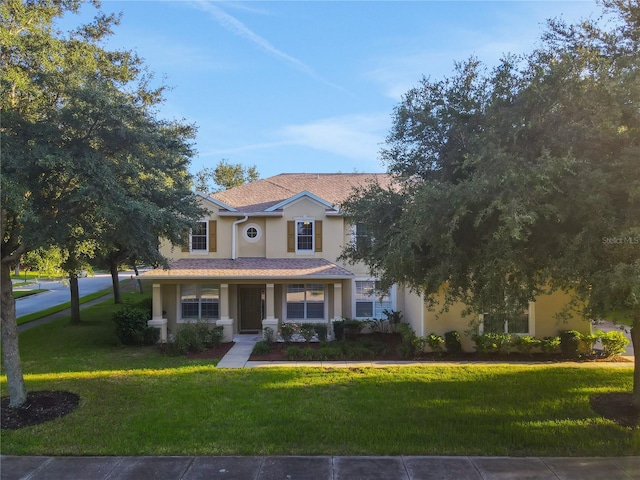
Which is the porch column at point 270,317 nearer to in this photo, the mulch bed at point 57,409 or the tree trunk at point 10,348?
the mulch bed at point 57,409

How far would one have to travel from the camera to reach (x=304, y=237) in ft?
60.2

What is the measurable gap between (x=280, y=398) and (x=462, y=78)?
23.2 ft

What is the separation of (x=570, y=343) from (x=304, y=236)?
1020cm

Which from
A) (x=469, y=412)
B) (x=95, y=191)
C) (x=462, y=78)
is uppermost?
(x=462, y=78)

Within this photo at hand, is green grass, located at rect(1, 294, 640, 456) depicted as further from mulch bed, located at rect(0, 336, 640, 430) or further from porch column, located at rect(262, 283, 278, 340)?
porch column, located at rect(262, 283, 278, 340)

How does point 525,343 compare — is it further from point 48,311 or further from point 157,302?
point 48,311

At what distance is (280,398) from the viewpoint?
29.8 ft

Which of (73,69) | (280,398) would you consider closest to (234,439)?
(280,398)

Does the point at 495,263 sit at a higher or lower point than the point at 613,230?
lower

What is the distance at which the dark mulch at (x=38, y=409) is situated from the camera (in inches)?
304

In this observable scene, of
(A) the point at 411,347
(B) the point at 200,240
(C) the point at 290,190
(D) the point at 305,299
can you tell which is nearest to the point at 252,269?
(D) the point at 305,299

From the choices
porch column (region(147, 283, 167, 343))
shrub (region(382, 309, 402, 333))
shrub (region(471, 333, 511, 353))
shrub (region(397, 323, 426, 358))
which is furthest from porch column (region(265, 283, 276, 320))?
shrub (region(471, 333, 511, 353))

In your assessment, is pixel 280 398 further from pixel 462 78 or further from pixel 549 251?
pixel 462 78

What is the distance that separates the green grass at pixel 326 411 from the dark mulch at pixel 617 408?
0.66 ft
